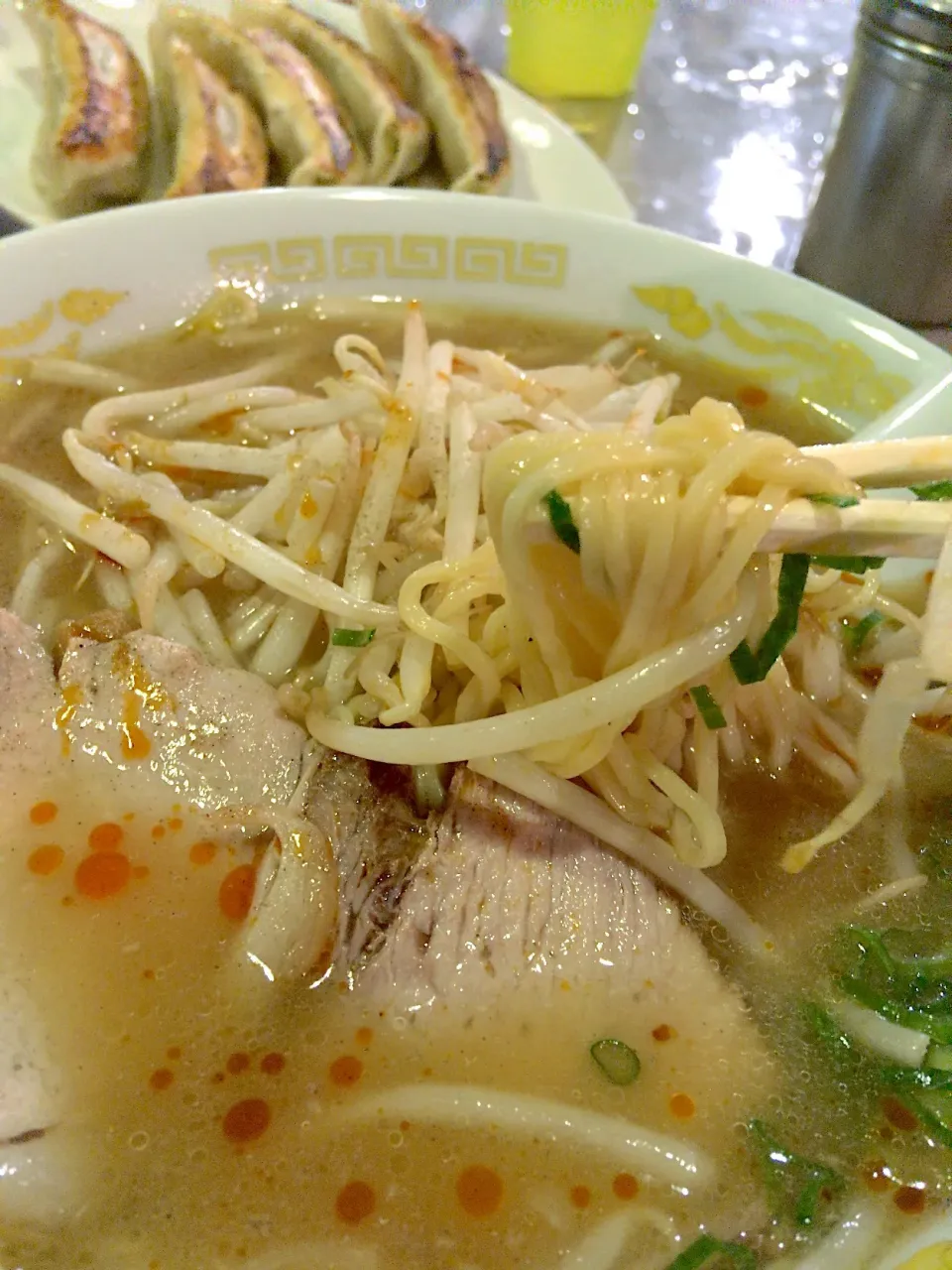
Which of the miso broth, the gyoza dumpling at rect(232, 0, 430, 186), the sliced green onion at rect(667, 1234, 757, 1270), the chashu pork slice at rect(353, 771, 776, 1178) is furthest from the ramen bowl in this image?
the sliced green onion at rect(667, 1234, 757, 1270)

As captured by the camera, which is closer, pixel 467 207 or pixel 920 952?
pixel 920 952

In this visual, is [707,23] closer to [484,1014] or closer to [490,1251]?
[484,1014]

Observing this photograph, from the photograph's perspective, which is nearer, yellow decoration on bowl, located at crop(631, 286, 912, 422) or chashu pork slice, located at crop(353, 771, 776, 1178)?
chashu pork slice, located at crop(353, 771, 776, 1178)

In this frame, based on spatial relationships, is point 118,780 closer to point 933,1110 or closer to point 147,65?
point 933,1110

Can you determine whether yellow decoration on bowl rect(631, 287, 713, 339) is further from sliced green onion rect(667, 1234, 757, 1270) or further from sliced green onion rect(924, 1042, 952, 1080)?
sliced green onion rect(667, 1234, 757, 1270)

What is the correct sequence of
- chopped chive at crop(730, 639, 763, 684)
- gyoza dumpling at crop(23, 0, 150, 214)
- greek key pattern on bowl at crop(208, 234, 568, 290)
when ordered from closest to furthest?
chopped chive at crop(730, 639, 763, 684) < greek key pattern on bowl at crop(208, 234, 568, 290) < gyoza dumpling at crop(23, 0, 150, 214)

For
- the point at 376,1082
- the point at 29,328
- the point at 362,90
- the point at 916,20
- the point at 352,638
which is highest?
the point at 916,20

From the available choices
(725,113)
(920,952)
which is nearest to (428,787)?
(920,952)

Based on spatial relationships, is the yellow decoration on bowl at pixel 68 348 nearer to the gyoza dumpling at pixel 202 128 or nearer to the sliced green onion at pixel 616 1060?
the gyoza dumpling at pixel 202 128
